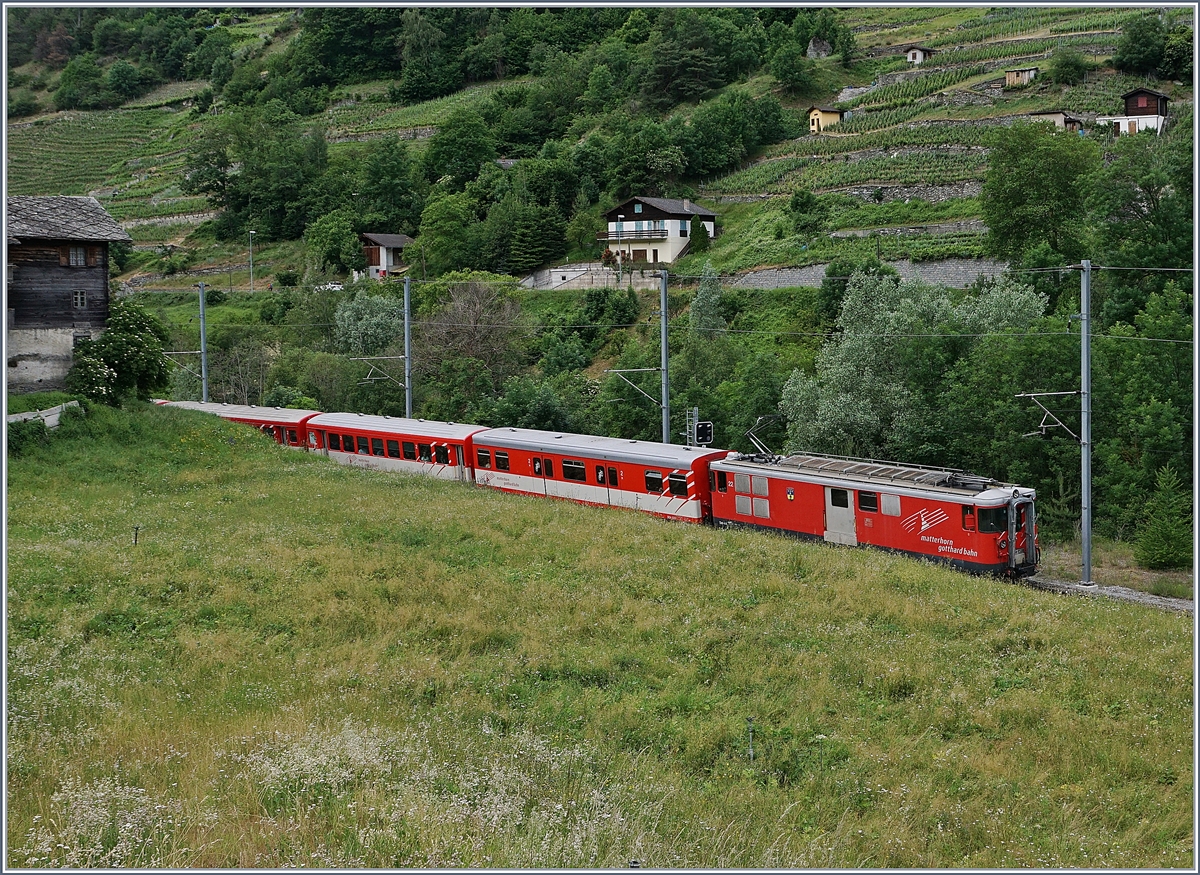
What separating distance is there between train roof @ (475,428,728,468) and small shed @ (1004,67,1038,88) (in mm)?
65855

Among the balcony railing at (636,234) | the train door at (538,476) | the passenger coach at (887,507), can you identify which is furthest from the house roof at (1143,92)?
the train door at (538,476)

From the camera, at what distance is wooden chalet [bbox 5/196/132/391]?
30.0 metres

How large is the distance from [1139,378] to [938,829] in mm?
25707

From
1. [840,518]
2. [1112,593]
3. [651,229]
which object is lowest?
[1112,593]

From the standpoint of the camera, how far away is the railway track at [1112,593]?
21938 mm

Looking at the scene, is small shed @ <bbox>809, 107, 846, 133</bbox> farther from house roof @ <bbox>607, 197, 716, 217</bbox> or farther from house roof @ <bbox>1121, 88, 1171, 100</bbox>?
house roof @ <bbox>1121, 88, 1171, 100</bbox>

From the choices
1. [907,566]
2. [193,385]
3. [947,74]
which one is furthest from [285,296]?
[907,566]

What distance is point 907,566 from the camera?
20984 mm

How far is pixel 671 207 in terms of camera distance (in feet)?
245

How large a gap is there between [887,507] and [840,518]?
1.23 metres

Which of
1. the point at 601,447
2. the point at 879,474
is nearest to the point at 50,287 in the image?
the point at 601,447

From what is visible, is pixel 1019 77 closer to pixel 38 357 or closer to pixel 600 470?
pixel 600 470

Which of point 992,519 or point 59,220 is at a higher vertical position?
point 59,220

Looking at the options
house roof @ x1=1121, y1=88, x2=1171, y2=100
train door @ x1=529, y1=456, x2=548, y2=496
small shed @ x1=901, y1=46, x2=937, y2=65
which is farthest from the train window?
small shed @ x1=901, y1=46, x2=937, y2=65
